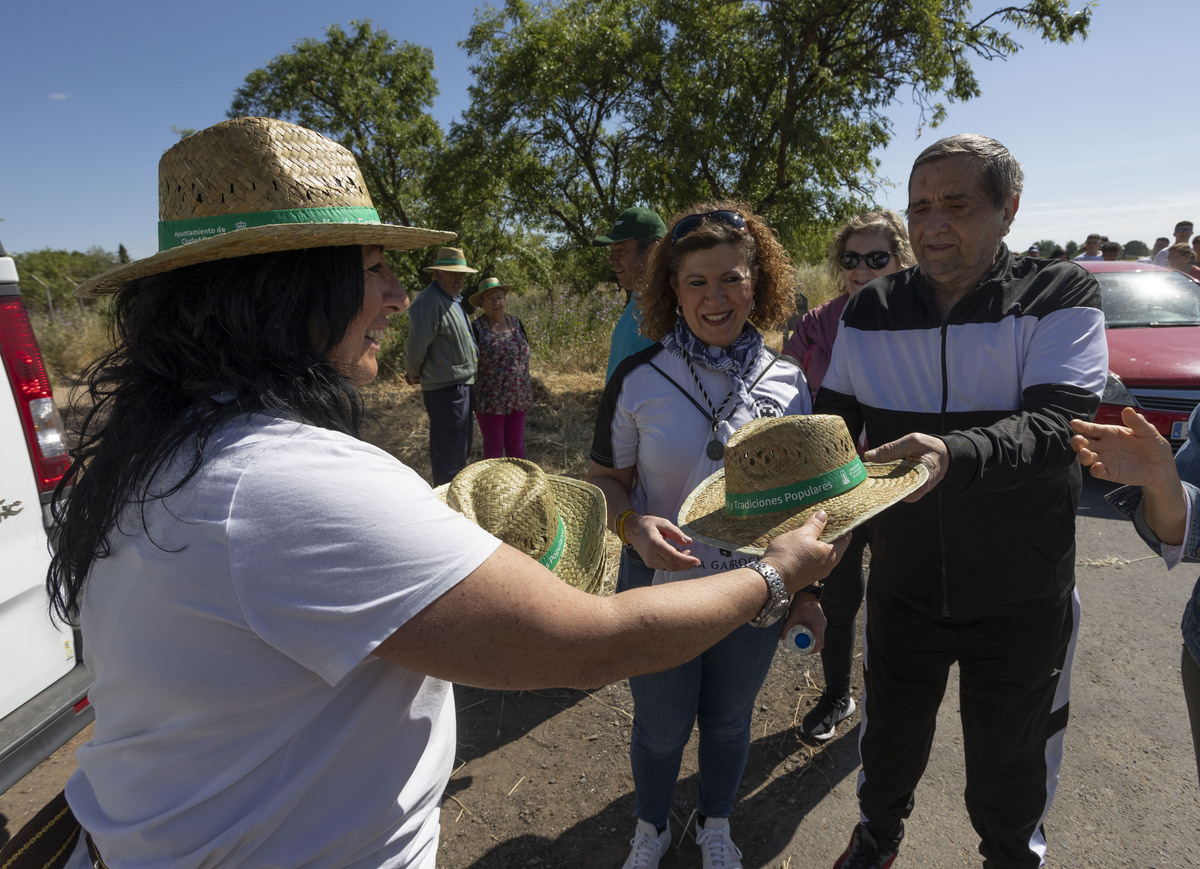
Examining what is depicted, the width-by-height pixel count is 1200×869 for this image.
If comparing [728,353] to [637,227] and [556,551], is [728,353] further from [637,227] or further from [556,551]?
[637,227]

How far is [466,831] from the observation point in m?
2.81

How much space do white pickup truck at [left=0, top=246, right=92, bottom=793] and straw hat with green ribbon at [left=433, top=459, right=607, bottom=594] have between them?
1590mm

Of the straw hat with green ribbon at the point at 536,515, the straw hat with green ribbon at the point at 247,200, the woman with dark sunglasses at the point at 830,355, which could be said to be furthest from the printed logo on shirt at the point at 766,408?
the straw hat with green ribbon at the point at 247,200

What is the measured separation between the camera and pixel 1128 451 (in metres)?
1.78

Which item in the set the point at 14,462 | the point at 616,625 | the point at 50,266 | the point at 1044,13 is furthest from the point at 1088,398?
the point at 50,266

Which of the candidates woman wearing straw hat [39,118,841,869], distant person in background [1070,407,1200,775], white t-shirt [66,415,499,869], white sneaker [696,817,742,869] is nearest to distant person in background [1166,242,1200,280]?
distant person in background [1070,407,1200,775]

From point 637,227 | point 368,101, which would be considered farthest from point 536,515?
point 368,101

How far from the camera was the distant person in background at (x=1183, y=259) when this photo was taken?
10.5 metres

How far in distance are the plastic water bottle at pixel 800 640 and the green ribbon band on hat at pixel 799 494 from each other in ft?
2.21

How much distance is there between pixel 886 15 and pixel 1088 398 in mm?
8115

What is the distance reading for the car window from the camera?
7695mm

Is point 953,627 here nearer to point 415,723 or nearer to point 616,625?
point 616,625

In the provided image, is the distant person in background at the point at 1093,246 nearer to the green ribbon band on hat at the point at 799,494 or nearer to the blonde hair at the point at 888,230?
the blonde hair at the point at 888,230

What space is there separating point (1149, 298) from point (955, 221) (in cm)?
796
